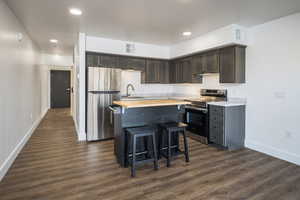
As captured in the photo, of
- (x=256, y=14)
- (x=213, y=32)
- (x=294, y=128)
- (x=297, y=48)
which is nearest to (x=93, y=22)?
(x=213, y=32)

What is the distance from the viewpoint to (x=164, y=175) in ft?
8.38

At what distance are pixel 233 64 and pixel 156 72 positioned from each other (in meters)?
2.38

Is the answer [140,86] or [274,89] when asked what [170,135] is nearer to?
[274,89]

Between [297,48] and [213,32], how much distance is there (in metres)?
1.57

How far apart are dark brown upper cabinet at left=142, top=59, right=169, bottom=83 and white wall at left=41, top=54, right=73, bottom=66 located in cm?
485

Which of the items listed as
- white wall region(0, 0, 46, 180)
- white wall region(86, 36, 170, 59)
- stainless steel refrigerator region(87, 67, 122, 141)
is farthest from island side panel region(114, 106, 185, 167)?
white wall region(86, 36, 170, 59)

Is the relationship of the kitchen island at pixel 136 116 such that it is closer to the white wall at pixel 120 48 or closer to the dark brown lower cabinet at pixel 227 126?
the dark brown lower cabinet at pixel 227 126

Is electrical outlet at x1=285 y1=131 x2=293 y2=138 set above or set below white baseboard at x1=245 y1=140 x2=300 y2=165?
above

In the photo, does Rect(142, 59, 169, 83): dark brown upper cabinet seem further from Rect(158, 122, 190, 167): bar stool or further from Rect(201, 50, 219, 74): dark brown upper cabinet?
Rect(158, 122, 190, 167): bar stool

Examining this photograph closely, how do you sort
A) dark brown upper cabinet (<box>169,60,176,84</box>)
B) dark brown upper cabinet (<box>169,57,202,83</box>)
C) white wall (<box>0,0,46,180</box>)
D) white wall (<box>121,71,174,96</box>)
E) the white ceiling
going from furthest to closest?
dark brown upper cabinet (<box>169,60,176,84</box>) → white wall (<box>121,71,174,96</box>) → dark brown upper cabinet (<box>169,57,202,83</box>) → the white ceiling → white wall (<box>0,0,46,180</box>)

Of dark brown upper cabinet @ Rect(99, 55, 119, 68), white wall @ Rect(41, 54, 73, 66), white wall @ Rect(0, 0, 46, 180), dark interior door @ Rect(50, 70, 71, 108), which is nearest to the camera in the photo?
white wall @ Rect(0, 0, 46, 180)

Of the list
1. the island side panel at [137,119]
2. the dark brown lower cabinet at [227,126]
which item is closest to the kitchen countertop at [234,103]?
the dark brown lower cabinet at [227,126]

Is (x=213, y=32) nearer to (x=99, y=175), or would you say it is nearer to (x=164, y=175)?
(x=164, y=175)

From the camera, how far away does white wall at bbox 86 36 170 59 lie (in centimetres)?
436
